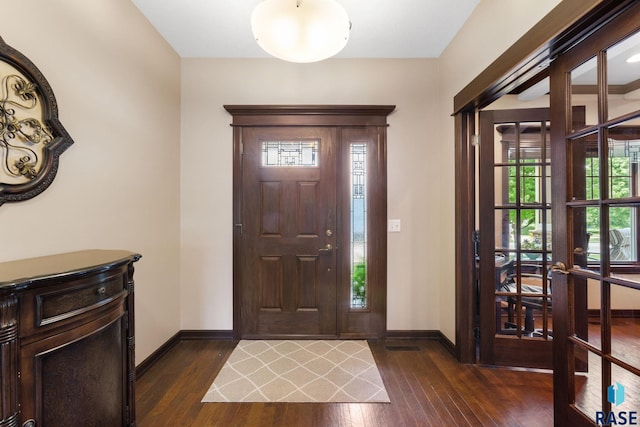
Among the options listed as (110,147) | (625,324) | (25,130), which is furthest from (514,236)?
(25,130)

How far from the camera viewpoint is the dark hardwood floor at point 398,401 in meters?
1.70

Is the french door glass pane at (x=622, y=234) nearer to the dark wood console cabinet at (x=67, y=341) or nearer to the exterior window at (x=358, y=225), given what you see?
the exterior window at (x=358, y=225)

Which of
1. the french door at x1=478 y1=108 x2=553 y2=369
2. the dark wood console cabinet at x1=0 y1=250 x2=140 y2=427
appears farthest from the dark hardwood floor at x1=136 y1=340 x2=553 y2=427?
the dark wood console cabinet at x1=0 y1=250 x2=140 y2=427

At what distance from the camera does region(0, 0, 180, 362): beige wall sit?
140cm

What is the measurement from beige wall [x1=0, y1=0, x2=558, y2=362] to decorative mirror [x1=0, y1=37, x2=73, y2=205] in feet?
0.80

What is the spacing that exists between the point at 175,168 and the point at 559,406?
3.36 m

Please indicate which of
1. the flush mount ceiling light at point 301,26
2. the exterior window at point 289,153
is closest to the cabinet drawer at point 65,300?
the flush mount ceiling light at point 301,26

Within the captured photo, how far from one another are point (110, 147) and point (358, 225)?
212 cm

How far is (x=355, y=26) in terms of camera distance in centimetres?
231

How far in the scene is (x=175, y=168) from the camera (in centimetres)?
267

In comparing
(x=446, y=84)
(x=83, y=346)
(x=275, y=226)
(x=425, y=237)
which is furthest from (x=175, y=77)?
(x=425, y=237)

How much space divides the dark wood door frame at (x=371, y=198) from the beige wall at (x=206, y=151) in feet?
0.30

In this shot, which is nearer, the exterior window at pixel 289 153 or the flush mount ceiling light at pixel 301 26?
the flush mount ceiling light at pixel 301 26

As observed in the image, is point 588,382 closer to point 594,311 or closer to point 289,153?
point 594,311
